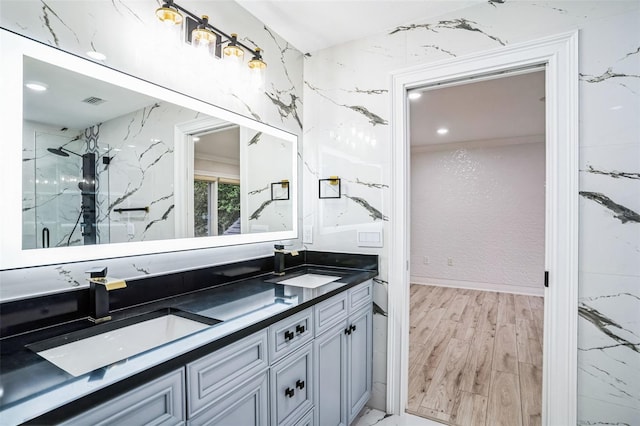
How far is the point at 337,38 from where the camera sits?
7.57 feet

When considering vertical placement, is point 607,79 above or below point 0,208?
above

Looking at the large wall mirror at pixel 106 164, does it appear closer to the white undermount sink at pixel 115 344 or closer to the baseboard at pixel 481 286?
the white undermount sink at pixel 115 344

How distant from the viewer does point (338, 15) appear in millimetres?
2043

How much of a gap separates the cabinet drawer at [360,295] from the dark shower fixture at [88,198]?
4.29 ft

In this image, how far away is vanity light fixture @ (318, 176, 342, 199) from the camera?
2.37m

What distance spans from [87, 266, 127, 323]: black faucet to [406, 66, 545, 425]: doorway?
196cm

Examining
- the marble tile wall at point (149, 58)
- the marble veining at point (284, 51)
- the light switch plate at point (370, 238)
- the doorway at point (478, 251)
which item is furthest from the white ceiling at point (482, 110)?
the marble tile wall at point (149, 58)

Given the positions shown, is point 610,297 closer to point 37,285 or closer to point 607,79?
point 607,79

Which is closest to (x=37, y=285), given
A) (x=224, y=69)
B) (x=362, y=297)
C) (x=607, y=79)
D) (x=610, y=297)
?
(x=224, y=69)

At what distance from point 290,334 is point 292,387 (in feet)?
0.80

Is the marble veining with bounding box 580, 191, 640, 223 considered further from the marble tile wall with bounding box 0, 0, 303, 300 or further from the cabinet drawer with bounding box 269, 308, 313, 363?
the marble tile wall with bounding box 0, 0, 303, 300

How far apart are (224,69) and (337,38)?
0.93m

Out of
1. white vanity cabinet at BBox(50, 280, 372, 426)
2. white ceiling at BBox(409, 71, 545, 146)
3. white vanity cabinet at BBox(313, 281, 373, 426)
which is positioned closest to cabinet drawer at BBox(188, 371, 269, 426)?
white vanity cabinet at BBox(50, 280, 372, 426)

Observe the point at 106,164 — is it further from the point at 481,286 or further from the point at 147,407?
the point at 481,286
